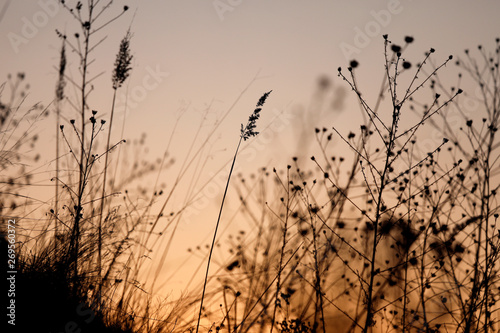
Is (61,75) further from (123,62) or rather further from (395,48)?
(395,48)

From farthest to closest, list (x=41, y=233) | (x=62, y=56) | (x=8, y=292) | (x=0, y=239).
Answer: (x=62, y=56), (x=41, y=233), (x=0, y=239), (x=8, y=292)

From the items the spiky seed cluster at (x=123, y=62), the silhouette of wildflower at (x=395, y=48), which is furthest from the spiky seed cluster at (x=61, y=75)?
the silhouette of wildflower at (x=395, y=48)

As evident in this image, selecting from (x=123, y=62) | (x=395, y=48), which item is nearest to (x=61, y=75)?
(x=123, y=62)

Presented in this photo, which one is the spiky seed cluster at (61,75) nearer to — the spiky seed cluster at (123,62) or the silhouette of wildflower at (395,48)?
the spiky seed cluster at (123,62)

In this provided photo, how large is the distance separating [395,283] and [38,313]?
3359 millimetres

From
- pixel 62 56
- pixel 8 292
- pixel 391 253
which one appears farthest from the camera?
pixel 391 253

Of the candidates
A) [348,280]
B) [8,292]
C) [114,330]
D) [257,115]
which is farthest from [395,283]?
[8,292]

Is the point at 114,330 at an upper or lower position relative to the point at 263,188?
lower

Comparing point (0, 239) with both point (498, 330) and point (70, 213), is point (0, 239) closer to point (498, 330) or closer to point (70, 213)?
point (70, 213)

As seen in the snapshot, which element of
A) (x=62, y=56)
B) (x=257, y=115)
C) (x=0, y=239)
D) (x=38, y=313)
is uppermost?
(x=62, y=56)

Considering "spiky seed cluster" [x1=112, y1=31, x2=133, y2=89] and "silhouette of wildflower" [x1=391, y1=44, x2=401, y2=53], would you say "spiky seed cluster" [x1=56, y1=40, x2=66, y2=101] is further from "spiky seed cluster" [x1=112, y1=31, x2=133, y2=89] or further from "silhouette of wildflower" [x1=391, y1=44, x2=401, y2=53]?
"silhouette of wildflower" [x1=391, y1=44, x2=401, y2=53]

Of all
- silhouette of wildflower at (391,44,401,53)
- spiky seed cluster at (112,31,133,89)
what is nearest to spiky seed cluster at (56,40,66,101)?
spiky seed cluster at (112,31,133,89)

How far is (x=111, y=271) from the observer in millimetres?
3676

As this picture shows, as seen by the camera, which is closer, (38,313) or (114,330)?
(38,313)
